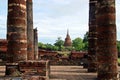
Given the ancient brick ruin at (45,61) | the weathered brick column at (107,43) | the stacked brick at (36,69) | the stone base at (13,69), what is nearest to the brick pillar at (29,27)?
the ancient brick ruin at (45,61)

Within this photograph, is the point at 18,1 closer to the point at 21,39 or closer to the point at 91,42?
the point at 21,39

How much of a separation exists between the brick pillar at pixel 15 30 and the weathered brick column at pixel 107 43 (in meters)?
3.18

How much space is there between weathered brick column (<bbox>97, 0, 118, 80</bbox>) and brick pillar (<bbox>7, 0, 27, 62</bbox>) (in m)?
3.18

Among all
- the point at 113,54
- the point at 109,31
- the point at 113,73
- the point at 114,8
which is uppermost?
the point at 114,8

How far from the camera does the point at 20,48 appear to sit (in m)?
11.7

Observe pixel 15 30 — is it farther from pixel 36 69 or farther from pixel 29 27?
pixel 29 27

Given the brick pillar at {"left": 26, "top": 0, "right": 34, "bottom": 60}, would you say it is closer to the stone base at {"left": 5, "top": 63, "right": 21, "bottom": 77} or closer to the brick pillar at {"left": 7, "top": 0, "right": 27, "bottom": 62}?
the brick pillar at {"left": 7, "top": 0, "right": 27, "bottom": 62}

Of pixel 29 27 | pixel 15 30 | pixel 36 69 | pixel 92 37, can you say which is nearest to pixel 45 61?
pixel 36 69

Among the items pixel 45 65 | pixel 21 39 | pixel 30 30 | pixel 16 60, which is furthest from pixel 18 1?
pixel 30 30

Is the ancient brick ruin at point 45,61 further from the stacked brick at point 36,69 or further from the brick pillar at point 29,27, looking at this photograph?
the brick pillar at point 29,27

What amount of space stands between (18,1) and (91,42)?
19.4 feet

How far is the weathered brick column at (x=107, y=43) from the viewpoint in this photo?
10.9 meters

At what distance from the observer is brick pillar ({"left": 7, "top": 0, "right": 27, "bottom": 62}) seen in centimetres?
1162

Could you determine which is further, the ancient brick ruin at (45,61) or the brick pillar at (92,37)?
the brick pillar at (92,37)
